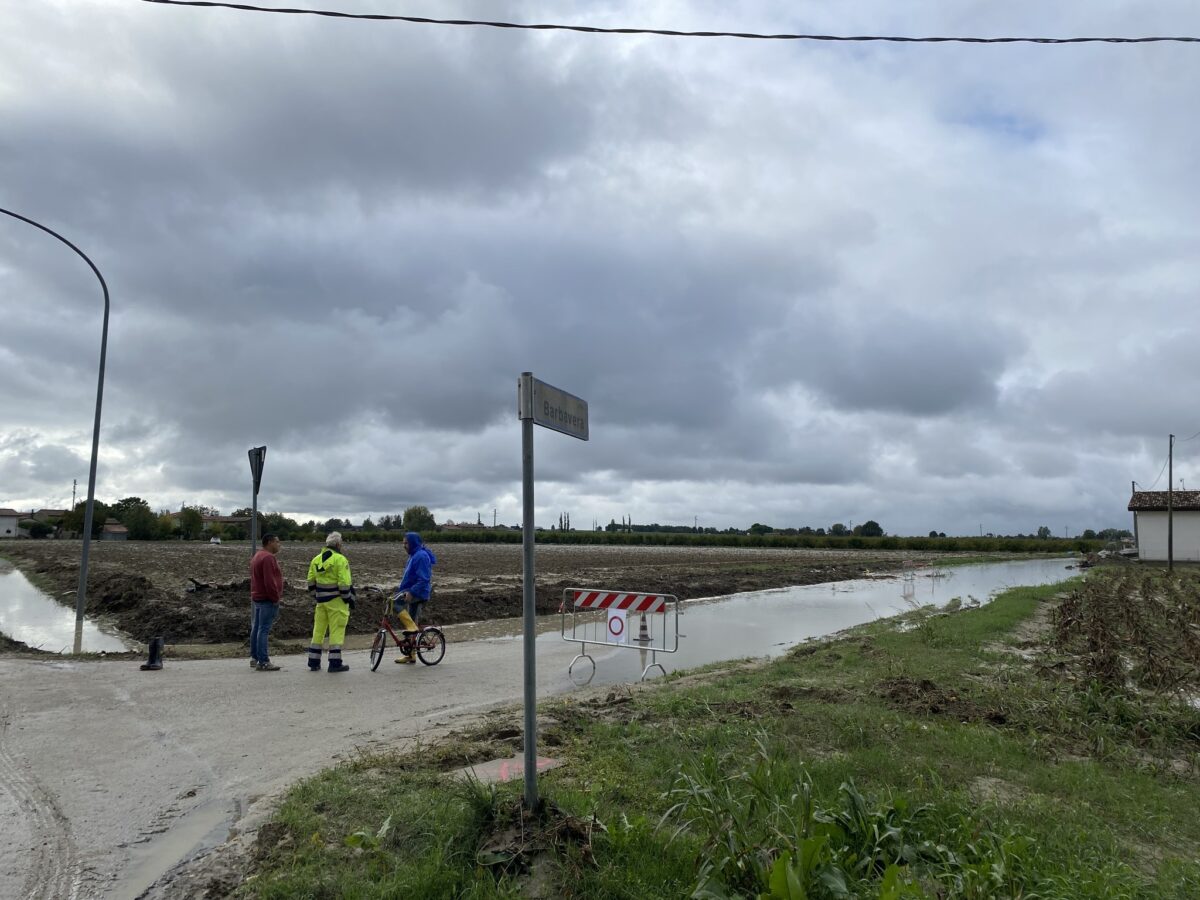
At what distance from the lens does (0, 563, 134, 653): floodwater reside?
1581 centimetres

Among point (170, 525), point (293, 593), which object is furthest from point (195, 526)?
point (293, 593)

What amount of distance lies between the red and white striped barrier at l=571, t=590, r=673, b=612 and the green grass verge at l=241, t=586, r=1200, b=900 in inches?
136

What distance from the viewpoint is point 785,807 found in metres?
4.62

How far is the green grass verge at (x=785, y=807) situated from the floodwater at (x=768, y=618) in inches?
191

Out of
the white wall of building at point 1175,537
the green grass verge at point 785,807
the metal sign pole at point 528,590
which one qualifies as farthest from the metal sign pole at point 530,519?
the white wall of building at point 1175,537

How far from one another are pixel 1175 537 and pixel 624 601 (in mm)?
66691

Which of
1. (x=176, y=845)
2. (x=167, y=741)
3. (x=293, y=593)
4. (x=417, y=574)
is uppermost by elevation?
(x=417, y=574)

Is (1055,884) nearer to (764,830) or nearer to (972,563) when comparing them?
(764,830)

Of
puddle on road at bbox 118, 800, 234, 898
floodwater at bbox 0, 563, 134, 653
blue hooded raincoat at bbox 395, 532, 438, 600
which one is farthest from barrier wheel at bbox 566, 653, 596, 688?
floodwater at bbox 0, 563, 134, 653

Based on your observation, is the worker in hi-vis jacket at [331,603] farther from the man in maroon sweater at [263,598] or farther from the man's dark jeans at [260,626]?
the man's dark jeans at [260,626]

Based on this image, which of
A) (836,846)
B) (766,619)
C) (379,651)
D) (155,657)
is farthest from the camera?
(766,619)

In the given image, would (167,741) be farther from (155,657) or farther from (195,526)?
(195,526)

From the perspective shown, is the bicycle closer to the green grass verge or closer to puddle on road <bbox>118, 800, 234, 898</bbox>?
the green grass verge

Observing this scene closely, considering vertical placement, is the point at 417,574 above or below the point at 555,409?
below
